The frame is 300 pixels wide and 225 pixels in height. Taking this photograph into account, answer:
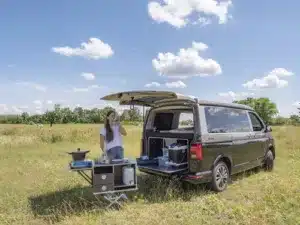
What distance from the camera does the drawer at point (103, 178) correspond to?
19.5ft

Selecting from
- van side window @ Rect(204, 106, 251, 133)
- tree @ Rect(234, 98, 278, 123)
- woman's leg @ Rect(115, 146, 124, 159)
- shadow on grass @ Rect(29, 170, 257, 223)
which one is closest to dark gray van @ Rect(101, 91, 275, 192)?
van side window @ Rect(204, 106, 251, 133)

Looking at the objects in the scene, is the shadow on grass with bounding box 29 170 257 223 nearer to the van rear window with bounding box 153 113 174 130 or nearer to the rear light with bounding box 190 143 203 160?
the rear light with bounding box 190 143 203 160

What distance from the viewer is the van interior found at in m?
7.06

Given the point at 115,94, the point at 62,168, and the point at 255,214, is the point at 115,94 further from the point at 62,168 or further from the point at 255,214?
the point at 62,168

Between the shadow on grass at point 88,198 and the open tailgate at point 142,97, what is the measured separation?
179 centimetres

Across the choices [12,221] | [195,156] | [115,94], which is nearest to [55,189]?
[12,221]

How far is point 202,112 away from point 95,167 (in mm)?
2474

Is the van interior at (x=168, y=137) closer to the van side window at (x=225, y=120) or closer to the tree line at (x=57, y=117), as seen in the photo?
the van side window at (x=225, y=120)

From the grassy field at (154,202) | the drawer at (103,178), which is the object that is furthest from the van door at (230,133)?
the drawer at (103,178)

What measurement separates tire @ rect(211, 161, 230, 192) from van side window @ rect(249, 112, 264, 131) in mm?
2199

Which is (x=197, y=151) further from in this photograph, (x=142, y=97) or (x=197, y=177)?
(x=142, y=97)

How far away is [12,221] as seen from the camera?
5766mm

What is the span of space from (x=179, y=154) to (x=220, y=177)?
1.08 meters

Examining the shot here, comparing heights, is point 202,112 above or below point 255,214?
above
